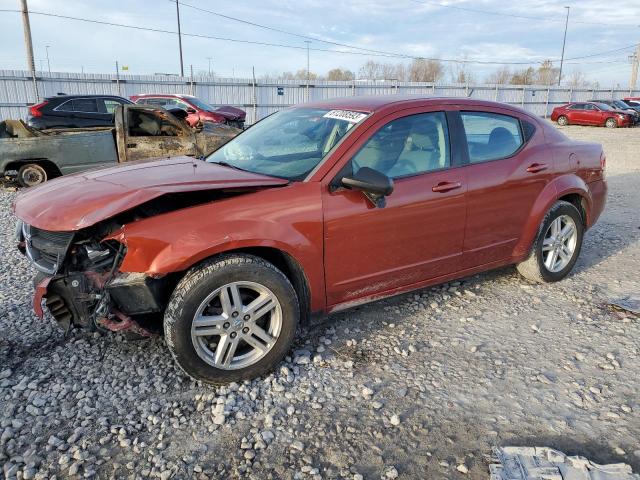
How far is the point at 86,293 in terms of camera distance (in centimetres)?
277

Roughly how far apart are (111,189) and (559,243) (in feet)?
12.6

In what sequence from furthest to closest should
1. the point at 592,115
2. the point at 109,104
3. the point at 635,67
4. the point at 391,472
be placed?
A: the point at 635,67, the point at 592,115, the point at 109,104, the point at 391,472

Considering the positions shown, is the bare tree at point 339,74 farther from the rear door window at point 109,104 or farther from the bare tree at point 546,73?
the rear door window at point 109,104

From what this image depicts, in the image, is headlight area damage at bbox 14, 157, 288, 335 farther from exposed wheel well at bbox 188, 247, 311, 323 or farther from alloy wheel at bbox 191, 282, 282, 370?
exposed wheel well at bbox 188, 247, 311, 323

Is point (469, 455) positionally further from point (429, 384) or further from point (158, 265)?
point (158, 265)

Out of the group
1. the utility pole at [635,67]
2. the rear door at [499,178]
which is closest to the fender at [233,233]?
the rear door at [499,178]

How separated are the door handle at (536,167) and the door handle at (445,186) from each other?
87 centimetres

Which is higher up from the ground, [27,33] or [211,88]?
[27,33]

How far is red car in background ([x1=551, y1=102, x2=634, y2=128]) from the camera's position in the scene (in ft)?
90.3

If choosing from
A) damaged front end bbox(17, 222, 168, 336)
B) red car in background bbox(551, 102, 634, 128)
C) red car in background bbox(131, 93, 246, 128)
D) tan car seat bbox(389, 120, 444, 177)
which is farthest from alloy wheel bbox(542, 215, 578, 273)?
red car in background bbox(551, 102, 634, 128)

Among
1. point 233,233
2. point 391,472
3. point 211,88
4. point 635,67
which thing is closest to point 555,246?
point 391,472

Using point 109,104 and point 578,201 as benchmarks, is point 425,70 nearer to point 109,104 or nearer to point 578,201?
point 109,104

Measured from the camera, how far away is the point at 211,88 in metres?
25.2

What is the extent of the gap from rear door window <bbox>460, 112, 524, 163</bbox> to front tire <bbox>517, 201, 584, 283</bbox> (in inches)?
29.3
